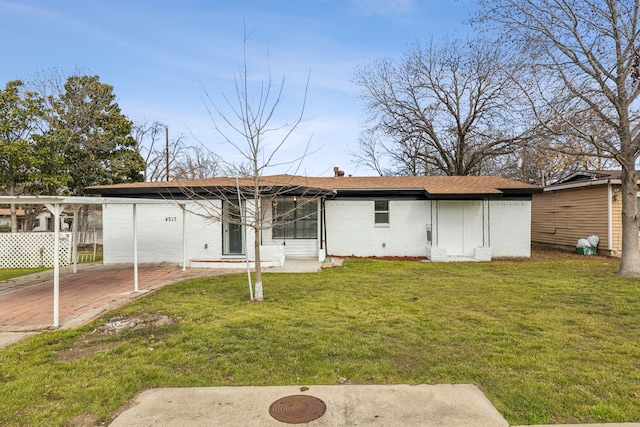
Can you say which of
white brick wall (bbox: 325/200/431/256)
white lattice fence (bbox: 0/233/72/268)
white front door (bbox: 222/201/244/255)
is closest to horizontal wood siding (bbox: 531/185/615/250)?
white brick wall (bbox: 325/200/431/256)

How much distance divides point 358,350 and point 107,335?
11.4 ft

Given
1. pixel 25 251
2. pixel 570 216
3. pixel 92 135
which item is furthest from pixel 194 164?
pixel 570 216

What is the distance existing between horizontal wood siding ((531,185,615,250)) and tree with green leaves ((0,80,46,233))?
22752mm

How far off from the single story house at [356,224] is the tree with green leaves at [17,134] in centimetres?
416

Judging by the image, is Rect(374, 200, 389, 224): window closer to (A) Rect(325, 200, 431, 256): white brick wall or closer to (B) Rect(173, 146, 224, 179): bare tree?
(A) Rect(325, 200, 431, 256): white brick wall

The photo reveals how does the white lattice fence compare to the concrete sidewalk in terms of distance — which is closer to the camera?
the concrete sidewalk

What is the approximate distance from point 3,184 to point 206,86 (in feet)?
45.0

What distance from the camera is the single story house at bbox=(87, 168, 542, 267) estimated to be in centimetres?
1261

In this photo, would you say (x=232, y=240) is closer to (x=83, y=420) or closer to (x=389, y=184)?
(x=389, y=184)

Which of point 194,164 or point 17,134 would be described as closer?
point 17,134

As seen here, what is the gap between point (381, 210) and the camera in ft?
47.1

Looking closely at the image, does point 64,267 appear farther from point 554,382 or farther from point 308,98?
point 554,382

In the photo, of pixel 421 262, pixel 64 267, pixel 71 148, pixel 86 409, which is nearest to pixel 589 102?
pixel 421 262

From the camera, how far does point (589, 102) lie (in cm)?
970
